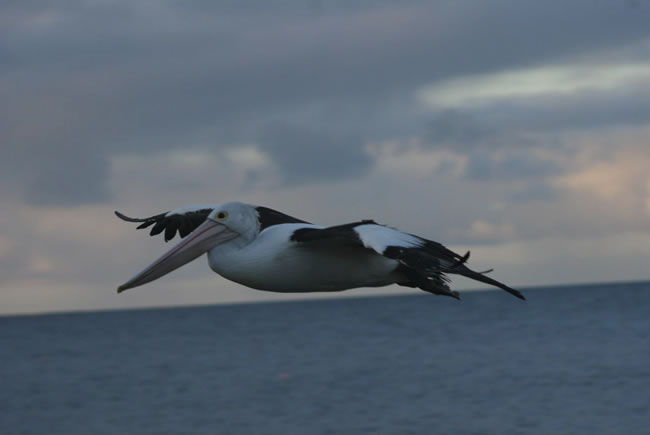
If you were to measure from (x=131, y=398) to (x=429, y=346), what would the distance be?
25.3m

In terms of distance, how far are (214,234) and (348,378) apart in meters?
35.0

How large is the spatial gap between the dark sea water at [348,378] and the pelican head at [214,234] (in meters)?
19.6

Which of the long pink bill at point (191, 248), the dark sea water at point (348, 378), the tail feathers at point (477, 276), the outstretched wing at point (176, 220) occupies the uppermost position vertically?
the outstretched wing at point (176, 220)

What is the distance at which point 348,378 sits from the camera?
43844 mm

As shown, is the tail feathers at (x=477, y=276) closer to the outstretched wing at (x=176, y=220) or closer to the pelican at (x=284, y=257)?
the pelican at (x=284, y=257)

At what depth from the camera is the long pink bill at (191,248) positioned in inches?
378

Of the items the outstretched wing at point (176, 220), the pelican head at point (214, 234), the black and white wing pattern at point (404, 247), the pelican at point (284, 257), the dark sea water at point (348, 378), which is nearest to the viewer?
the black and white wing pattern at point (404, 247)

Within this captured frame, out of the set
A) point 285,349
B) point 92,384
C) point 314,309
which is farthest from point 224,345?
point 314,309

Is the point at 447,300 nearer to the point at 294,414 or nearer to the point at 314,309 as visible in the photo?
the point at 314,309

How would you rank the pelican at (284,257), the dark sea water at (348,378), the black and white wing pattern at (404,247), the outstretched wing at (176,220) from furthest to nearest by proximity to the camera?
the dark sea water at (348,378), the outstretched wing at (176,220), the pelican at (284,257), the black and white wing pattern at (404,247)

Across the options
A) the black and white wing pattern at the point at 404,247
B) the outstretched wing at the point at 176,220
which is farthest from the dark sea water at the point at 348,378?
the black and white wing pattern at the point at 404,247

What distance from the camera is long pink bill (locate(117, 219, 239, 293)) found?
9594mm

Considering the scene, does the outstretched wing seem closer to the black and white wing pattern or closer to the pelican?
the pelican

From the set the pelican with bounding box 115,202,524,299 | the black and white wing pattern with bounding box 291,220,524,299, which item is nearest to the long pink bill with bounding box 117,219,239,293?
the pelican with bounding box 115,202,524,299
